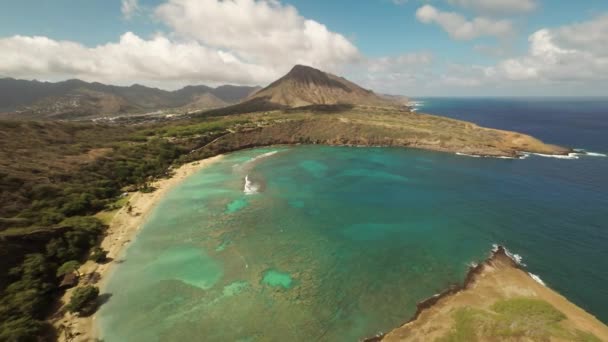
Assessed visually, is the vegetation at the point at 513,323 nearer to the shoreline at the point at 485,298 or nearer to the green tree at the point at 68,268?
the shoreline at the point at 485,298

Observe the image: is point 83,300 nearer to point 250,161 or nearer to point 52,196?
point 52,196

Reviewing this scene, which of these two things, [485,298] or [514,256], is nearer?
[485,298]

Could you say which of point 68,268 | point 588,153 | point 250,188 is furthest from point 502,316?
point 588,153

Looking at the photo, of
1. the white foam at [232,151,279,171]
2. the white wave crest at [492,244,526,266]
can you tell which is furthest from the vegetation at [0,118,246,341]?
the white wave crest at [492,244,526,266]

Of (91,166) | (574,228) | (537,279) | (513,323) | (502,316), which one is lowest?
(537,279)

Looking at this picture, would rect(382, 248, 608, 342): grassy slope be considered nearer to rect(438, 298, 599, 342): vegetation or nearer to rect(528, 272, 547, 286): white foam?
rect(438, 298, 599, 342): vegetation

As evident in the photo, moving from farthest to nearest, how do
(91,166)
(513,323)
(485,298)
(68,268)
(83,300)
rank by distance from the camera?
(91,166), (68,268), (83,300), (485,298), (513,323)

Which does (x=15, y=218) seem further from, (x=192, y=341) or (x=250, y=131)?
(x=250, y=131)
